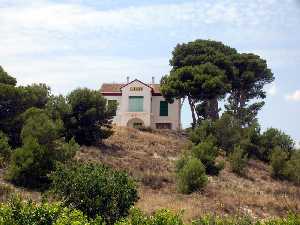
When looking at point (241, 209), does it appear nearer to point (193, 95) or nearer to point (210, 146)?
point (210, 146)

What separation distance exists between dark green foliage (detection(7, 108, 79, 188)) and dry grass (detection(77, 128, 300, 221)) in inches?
193

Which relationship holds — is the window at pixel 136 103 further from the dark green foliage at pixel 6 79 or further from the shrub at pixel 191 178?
the shrub at pixel 191 178

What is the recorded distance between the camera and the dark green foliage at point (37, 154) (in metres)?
27.1

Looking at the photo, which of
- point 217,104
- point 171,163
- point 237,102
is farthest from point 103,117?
point 237,102

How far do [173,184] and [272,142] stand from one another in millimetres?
18769

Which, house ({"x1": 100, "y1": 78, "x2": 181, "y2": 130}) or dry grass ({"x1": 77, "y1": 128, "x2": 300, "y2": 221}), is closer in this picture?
dry grass ({"x1": 77, "y1": 128, "x2": 300, "y2": 221})

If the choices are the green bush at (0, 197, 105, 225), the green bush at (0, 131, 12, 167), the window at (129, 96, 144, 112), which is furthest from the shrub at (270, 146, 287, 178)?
the green bush at (0, 197, 105, 225)

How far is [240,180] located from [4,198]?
61.6 ft

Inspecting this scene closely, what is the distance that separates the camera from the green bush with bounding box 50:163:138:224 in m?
19.2

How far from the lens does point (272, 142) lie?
1912 inches

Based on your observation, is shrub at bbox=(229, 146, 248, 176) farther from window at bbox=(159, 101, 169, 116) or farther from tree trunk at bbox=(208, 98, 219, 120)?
window at bbox=(159, 101, 169, 116)

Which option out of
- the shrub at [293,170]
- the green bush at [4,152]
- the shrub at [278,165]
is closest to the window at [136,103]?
the shrub at [278,165]

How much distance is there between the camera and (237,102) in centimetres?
5884

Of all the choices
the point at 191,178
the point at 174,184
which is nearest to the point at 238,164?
the point at 174,184
